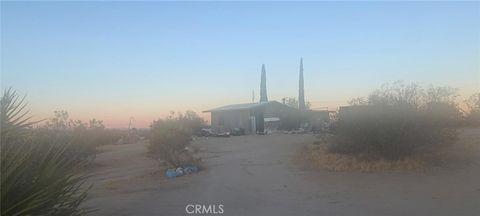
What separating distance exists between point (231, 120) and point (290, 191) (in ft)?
134

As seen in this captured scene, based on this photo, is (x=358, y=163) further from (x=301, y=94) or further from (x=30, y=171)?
(x=301, y=94)

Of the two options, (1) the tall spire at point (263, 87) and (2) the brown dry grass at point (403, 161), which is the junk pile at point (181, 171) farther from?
(1) the tall spire at point (263, 87)

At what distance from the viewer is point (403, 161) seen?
1853 cm

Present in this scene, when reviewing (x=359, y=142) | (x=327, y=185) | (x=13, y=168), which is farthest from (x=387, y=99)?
(x=13, y=168)

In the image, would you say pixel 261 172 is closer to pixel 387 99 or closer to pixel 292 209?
pixel 387 99

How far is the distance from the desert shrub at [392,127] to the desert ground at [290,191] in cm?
159

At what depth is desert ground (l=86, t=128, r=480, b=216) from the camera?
11648 millimetres

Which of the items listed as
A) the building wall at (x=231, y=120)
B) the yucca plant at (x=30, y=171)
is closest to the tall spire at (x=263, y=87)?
the building wall at (x=231, y=120)

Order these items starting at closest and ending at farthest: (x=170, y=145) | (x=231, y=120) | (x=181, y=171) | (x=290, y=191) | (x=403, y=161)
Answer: (x=290, y=191) → (x=403, y=161) → (x=181, y=171) → (x=170, y=145) → (x=231, y=120)

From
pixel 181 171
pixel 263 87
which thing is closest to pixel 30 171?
pixel 181 171

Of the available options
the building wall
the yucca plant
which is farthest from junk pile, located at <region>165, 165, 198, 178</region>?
the building wall

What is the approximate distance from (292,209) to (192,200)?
2.78m

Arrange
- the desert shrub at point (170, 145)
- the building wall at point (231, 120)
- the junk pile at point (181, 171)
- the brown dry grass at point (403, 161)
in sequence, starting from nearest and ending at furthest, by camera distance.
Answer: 1. the brown dry grass at point (403, 161)
2. the junk pile at point (181, 171)
3. the desert shrub at point (170, 145)
4. the building wall at point (231, 120)

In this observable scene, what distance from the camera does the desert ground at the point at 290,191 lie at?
1165 centimetres
